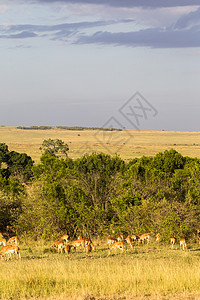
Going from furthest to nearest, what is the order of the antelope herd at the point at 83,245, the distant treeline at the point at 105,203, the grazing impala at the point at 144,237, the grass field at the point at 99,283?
the distant treeline at the point at 105,203, the grazing impala at the point at 144,237, the antelope herd at the point at 83,245, the grass field at the point at 99,283

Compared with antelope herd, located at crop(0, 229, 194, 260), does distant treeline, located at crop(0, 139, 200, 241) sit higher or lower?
higher

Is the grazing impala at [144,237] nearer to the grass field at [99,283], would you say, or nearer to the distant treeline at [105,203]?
the distant treeline at [105,203]

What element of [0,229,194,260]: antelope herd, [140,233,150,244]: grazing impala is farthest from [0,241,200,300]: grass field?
[140,233,150,244]: grazing impala

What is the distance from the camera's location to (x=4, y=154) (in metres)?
57.8

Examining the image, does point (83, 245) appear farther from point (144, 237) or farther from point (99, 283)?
point (99, 283)

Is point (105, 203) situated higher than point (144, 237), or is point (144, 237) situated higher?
point (105, 203)

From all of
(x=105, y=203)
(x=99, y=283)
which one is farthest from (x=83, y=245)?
(x=99, y=283)

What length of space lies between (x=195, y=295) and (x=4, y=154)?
51.0m

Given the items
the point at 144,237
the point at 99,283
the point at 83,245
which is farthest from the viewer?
the point at 144,237

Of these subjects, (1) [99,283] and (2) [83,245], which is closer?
(1) [99,283]

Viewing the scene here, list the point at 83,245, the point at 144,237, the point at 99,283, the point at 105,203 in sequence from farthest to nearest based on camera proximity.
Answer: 1. the point at 105,203
2. the point at 144,237
3. the point at 83,245
4. the point at 99,283

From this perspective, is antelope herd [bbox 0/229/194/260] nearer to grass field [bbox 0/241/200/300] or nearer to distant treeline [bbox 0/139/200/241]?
distant treeline [bbox 0/139/200/241]

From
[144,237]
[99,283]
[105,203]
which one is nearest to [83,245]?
[144,237]

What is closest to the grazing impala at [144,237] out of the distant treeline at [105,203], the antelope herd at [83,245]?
the antelope herd at [83,245]
